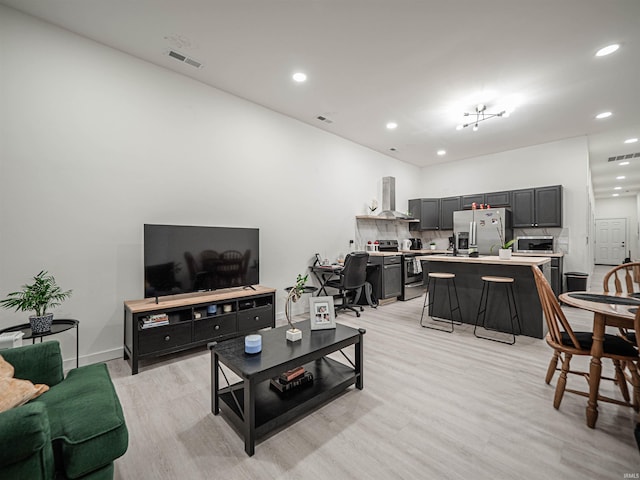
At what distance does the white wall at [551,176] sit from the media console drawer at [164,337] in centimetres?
683

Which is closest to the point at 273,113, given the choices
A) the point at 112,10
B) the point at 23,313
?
the point at 112,10

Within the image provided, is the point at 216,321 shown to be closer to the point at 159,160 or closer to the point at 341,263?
the point at 159,160

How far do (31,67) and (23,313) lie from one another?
2252 millimetres

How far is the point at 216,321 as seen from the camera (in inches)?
129

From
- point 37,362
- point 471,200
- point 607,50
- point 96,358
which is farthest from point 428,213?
point 37,362

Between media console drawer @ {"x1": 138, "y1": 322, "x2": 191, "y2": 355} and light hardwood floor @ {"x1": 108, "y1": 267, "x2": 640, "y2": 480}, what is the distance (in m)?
0.22

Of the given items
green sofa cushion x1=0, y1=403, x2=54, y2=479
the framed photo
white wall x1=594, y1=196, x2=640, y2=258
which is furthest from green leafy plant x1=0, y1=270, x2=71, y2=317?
white wall x1=594, y1=196, x2=640, y2=258

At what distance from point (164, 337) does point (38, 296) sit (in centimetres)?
106

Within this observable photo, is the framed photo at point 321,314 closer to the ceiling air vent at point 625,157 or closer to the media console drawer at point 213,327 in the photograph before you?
the media console drawer at point 213,327

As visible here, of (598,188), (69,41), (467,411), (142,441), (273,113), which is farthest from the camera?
(598,188)

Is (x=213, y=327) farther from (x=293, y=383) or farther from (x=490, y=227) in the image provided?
(x=490, y=227)

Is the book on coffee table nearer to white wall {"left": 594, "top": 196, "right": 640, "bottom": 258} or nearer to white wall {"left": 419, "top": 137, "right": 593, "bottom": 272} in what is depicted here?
white wall {"left": 419, "top": 137, "right": 593, "bottom": 272}

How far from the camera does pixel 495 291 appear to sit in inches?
154

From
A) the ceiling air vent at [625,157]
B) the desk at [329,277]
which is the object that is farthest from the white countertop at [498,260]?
the ceiling air vent at [625,157]
